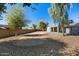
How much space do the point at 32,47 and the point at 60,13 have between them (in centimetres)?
71

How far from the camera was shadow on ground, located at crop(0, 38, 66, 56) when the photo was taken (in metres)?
3.91

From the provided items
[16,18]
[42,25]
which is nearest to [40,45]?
[42,25]

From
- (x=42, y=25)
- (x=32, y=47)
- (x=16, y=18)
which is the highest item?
(x=16, y=18)

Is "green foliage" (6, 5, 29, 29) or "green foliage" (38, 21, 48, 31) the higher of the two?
"green foliage" (6, 5, 29, 29)

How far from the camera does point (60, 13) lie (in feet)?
13.1

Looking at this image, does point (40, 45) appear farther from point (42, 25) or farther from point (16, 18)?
point (16, 18)

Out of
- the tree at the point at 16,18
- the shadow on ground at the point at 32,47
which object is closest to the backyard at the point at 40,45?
the shadow on ground at the point at 32,47

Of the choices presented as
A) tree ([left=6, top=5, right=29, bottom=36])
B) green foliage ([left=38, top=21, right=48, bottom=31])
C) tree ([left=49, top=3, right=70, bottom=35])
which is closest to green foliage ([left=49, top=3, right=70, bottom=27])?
tree ([left=49, top=3, right=70, bottom=35])

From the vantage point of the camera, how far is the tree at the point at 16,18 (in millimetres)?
3957

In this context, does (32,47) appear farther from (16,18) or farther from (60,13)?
(60,13)

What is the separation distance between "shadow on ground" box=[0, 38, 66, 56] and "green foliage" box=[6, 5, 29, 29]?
27 centimetres

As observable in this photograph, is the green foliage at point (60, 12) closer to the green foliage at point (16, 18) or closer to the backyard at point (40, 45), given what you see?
the backyard at point (40, 45)

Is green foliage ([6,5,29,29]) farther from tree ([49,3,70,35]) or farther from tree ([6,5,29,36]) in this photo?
tree ([49,3,70,35])

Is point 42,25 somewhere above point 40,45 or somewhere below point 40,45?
above
